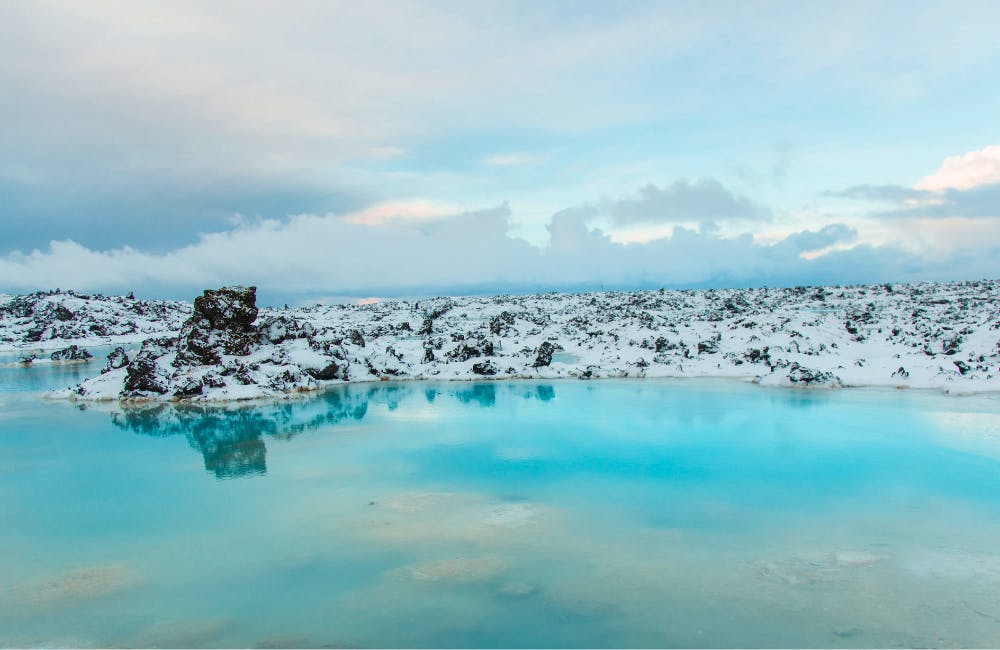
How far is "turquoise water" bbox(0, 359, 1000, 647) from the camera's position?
7742 millimetres

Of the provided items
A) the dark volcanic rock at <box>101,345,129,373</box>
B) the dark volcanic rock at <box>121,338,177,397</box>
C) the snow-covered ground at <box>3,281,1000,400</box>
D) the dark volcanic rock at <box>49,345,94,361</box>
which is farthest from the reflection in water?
the dark volcanic rock at <box>49,345,94,361</box>

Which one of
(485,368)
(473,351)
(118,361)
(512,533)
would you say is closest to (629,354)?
(485,368)

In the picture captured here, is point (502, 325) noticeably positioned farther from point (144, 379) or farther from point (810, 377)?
point (144, 379)

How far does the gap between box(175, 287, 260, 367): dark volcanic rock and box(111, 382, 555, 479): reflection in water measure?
144 inches

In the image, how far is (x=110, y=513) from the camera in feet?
40.9

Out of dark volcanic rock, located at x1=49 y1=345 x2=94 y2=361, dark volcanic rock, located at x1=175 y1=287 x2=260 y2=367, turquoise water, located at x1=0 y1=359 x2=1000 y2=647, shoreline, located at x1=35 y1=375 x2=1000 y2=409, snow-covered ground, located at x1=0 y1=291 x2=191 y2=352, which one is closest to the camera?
turquoise water, located at x1=0 y1=359 x2=1000 y2=647

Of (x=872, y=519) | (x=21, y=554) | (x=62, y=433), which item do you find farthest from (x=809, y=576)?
(x=62, y=433)

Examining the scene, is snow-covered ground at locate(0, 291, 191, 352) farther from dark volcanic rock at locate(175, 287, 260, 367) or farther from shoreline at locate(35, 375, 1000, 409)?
shoreline at locate(35, 375, 1000, 409)

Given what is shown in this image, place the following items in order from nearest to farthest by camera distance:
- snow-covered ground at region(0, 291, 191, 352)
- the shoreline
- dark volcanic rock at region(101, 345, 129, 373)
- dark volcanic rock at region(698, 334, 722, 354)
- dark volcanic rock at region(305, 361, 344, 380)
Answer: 1. the shoreline
2. dark volcanic rock at region(101, 345, 129, 373)
3. dark volcanic rock at region(305, 361, 344, 380)
4. dark volcanic rock at region(698, 334, 722, 354)
5. snow-covered ground at region(0, 291, 191, 352)

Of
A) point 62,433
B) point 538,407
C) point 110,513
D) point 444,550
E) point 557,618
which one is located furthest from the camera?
point 538,407

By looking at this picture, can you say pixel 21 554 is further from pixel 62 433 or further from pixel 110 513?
pixel 62 433

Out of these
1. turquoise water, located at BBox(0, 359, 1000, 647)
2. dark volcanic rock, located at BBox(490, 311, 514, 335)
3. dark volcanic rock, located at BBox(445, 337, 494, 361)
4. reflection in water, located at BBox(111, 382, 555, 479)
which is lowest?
reflection in water, located at BBox(111, 382, 555, 479)

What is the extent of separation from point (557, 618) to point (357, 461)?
950 cm

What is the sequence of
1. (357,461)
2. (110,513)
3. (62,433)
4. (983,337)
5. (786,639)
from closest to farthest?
(786,639), (110,513), (357,461), (62,433), (983,337)
